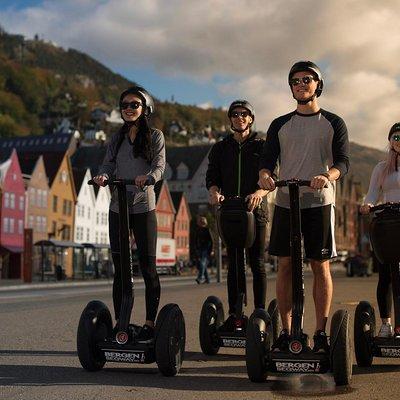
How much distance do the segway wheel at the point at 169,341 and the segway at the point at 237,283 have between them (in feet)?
3.34

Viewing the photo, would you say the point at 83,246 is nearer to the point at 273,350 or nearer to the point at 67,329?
the point at 67,329

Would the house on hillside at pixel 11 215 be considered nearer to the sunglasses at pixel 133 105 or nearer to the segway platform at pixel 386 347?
the sunglasses at pixel 133 105

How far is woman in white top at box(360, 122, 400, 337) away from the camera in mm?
6535

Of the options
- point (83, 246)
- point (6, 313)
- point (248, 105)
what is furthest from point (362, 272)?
point (248, 105)

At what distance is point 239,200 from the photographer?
639cm

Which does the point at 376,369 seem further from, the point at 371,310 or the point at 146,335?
the point at 146,335

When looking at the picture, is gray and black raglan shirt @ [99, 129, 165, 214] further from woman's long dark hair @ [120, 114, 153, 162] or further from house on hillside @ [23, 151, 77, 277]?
house on hillside @ [23, 151, 77, 277]

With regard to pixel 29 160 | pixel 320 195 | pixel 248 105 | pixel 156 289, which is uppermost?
pixel 29 160

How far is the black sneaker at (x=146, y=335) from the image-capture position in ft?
18.7

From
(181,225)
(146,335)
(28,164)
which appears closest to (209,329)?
(146,335)

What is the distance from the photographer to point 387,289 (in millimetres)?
6652

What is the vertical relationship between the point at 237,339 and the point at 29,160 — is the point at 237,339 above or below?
below

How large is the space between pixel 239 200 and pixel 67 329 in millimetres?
Result: 3683

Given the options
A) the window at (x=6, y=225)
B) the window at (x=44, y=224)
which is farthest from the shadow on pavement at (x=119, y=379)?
the window at (x=44, y=224)
